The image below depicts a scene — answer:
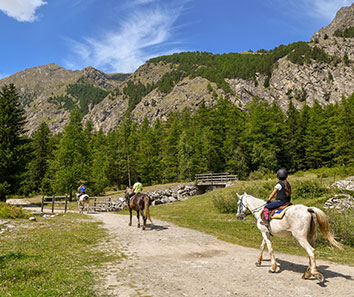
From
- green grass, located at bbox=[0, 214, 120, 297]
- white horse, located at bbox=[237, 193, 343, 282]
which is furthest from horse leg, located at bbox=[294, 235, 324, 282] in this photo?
green grass, located at bbox=[0, 214, 120, 297]

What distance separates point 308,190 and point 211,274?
68.1 feet

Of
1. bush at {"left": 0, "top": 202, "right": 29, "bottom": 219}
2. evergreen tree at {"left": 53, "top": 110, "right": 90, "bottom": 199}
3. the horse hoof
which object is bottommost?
bush at {"left": 0, "top": 202, "right": 29, "bottom": 219}

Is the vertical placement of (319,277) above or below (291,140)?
below

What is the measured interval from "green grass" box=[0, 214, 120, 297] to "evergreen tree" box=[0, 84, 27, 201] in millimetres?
24347

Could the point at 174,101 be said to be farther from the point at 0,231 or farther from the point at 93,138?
the point at 0,231

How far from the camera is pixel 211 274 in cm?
778

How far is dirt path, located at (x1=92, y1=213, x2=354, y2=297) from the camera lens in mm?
6359

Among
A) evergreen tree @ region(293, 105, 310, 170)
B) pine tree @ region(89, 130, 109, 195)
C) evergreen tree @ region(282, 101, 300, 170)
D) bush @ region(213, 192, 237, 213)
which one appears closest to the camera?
bush @ region(213, 192, 237, 213)

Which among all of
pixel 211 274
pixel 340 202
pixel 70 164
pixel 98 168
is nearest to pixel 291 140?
pixel 340 202

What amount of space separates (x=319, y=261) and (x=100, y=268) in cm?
832

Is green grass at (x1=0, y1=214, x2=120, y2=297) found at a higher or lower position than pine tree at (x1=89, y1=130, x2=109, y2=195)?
lower

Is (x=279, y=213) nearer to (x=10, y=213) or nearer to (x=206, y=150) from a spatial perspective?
(x=10, y=213)

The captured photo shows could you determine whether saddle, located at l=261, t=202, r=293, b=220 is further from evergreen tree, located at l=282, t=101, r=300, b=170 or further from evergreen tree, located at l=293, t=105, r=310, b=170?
evergreen tree, located at l=293, t=105, r=310, b=170

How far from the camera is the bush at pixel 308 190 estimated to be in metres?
23.6
